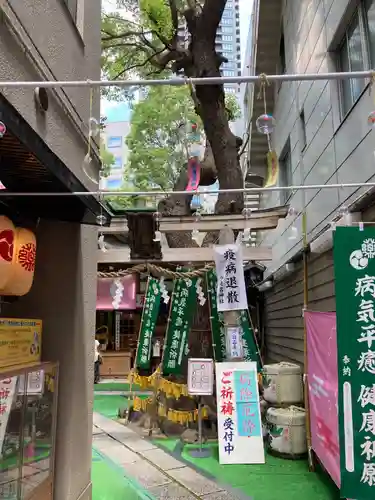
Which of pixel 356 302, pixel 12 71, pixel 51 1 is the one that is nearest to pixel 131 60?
pixel 51 1

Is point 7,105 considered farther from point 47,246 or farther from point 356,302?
point 356,302

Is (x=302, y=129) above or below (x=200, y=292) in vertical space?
above

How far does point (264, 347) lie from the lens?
1753cm

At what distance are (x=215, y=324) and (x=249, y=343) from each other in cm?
96

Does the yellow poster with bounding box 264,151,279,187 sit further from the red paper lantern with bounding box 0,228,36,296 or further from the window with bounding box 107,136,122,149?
the window with bounding box 107,136,122,149

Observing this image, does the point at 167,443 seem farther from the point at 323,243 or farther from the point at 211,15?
the point at 211,15

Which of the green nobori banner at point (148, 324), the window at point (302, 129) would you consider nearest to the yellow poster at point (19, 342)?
the green nobori banner at point (148, 324)

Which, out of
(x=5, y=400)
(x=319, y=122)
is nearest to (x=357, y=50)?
(x=319, y=122)

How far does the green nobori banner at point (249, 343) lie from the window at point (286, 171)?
4.02 m

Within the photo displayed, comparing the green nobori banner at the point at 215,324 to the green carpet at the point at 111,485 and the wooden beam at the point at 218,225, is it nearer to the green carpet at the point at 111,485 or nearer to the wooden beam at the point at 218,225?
the wooden beam at the point at 218,225

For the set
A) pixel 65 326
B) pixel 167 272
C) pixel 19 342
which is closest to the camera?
pixel 19 342

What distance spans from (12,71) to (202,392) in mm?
7251

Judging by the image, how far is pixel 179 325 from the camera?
10281 millimetres

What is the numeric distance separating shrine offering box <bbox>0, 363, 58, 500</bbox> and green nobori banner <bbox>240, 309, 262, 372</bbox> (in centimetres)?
611
